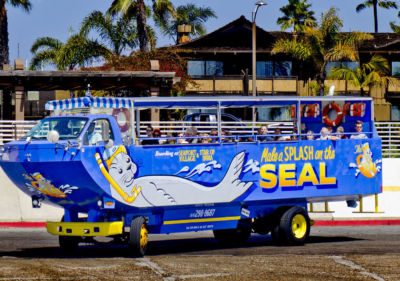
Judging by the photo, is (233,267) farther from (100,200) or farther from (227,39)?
(227,39)

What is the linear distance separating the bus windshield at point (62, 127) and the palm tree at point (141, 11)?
88.4 ft

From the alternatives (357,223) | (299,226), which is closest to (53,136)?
(299,226)

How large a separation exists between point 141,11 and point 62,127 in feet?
89.8

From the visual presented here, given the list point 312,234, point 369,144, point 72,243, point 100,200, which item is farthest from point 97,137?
point 312,234

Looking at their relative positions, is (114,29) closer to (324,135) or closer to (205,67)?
(205,67)

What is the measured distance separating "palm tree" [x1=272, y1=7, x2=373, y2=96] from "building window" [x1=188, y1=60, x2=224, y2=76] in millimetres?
9232

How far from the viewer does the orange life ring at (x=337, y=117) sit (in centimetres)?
1714

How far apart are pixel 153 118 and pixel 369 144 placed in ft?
40.2

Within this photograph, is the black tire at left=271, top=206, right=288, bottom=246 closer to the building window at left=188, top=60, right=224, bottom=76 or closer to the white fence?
the white fence

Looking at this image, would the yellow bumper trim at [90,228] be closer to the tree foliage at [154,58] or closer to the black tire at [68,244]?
the black tire at [68,244]

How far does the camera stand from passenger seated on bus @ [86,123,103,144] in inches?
492

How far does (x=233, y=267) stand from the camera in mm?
11359

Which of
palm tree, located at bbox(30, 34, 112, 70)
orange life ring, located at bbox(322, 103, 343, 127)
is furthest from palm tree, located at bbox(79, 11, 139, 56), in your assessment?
orange life ring, located at bbox(322, 103, 343, 127)

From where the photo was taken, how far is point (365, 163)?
15.8 metres
